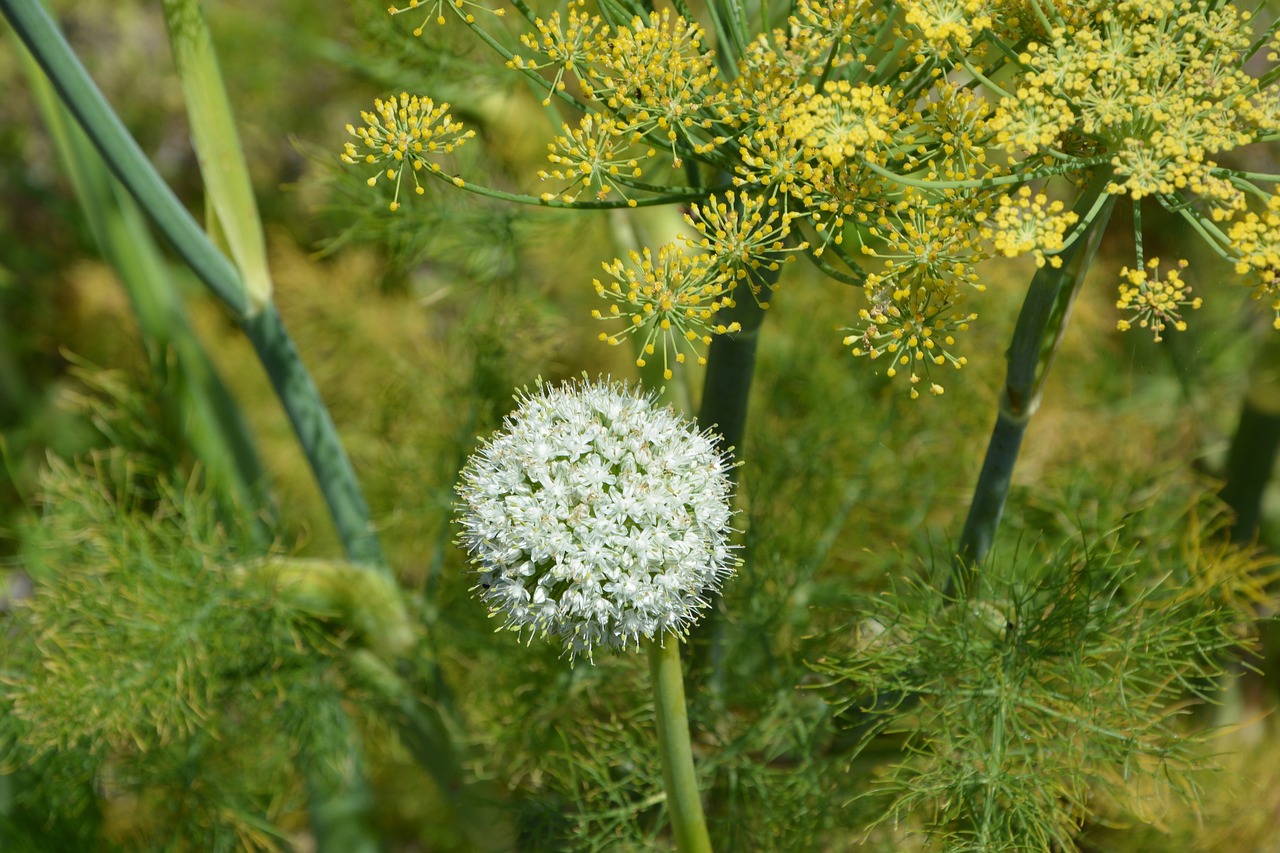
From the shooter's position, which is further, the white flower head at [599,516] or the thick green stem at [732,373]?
the thick green stem at [732,373]

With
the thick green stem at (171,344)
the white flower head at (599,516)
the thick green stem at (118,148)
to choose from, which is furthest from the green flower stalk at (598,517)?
the thick green stem at (171,344)

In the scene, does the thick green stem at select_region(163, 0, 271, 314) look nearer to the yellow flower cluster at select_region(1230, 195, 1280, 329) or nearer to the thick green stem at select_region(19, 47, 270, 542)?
the thick green stem at select_region(19, 47, 270, 542)

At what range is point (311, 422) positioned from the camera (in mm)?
1315

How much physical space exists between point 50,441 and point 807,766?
2042mm

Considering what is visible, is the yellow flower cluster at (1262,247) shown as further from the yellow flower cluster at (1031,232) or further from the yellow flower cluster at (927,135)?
the yellow flower cluster at (1031,232)

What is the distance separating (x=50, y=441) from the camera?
2.47 meters

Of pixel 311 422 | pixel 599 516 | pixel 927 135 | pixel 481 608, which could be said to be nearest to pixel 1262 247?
pixel 927 135

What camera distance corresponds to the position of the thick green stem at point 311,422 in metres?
1.28

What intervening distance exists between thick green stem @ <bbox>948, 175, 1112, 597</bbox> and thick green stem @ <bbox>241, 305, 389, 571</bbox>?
79 centimetres

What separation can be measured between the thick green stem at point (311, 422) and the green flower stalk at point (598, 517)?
20.4 inches

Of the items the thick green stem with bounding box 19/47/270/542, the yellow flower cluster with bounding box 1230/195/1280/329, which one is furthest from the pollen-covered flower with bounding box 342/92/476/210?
the thick green stem with bounding box 19/47/270/542

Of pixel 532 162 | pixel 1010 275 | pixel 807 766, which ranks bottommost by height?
pixel 807 766

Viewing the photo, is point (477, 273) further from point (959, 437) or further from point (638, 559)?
point (638, 559)

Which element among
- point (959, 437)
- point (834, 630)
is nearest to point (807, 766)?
point (834, 630)
